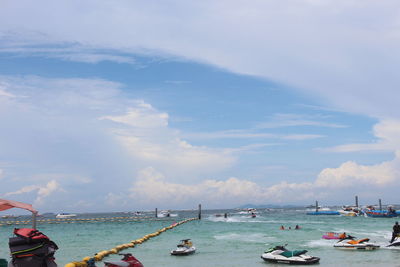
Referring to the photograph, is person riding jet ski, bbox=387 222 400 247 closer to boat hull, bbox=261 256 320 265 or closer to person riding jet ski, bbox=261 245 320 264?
person riding jet ski, bbox=261 245 320 264

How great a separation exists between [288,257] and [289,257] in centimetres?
6

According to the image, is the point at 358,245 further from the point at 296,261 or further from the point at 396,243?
the point at 296,261

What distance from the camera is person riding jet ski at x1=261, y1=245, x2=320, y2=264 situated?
75.0 ft

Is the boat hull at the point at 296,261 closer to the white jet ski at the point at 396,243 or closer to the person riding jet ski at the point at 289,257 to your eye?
the person riding jet ski at the point at 289,257

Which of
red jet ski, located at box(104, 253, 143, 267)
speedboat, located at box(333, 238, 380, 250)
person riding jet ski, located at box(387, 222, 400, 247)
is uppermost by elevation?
red jet ski, located at box(104, 253, 143, 267)

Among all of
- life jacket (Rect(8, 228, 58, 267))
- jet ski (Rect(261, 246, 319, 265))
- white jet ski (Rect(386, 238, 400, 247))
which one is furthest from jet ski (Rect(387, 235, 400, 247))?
life jacket (Rect(8, 228, 58, 267))

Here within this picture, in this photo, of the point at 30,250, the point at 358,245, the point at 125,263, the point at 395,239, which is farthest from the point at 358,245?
the point at 30,250

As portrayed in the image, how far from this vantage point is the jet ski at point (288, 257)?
74.9ft

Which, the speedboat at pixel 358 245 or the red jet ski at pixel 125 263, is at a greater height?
the red jet ski at pixel 125 263

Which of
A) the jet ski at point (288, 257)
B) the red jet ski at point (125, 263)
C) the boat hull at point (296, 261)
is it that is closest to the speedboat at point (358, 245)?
the jet ski at point (288, 257)

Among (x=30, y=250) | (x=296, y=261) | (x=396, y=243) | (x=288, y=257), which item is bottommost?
(x=296, y=261)

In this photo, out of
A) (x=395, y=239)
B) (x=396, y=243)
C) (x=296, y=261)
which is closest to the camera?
(x=296, y=261)

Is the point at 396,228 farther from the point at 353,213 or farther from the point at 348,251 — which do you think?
the point at 353,213

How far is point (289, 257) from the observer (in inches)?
917
